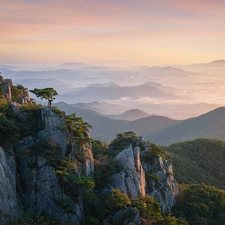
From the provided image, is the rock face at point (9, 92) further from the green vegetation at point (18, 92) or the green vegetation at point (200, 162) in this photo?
the green vegetation at point (200, 162)

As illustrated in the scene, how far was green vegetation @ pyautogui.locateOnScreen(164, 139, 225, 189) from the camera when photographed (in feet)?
186

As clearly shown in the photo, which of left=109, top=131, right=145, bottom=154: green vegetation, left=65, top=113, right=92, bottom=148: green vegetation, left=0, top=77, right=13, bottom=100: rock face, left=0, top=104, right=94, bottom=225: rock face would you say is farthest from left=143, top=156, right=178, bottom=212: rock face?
left=0, top=77, right=13, bottom=100: rock face

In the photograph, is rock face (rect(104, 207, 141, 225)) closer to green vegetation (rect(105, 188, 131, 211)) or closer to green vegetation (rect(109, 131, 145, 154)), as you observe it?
green vegetation (rect(105, 188, 131, 211))

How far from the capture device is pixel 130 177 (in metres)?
27.8

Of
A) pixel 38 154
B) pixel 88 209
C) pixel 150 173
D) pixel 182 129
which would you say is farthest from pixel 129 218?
pixel 182 129

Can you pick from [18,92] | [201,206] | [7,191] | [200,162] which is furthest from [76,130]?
[200,162]

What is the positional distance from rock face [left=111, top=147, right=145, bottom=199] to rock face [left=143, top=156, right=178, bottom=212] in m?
3.53

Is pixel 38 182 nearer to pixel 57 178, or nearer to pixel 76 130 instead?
pixel 57 178

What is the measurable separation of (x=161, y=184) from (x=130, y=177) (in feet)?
28.0

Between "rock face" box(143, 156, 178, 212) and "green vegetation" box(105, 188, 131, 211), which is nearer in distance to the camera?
"green vegetation" box(105, 188, 131, 211)

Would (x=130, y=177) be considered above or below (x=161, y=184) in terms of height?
above

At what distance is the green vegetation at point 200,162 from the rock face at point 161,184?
16.7m

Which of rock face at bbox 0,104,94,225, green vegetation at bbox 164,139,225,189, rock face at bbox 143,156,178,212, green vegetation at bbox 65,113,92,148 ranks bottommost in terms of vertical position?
green vegetation at bbox 164,139,225,189

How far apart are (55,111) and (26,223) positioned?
10120 mm
